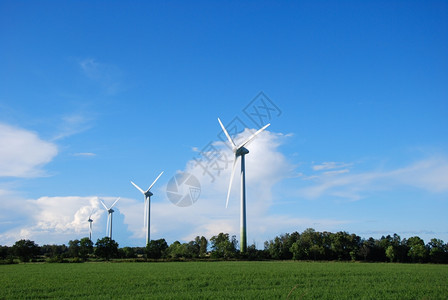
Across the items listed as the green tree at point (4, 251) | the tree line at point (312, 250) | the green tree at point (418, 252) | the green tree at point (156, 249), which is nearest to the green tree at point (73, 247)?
the tree line at point (312, 250)

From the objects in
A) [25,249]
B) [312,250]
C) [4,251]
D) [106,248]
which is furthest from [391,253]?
[4,251]

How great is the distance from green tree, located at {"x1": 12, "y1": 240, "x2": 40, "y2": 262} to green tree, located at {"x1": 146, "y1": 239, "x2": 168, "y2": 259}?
132ft

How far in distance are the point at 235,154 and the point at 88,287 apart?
61606 mm

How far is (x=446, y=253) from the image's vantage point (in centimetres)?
11231

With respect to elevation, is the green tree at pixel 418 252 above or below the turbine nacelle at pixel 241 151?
below

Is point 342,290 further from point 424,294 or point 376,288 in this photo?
point 424,294

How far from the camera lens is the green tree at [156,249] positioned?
10850cm

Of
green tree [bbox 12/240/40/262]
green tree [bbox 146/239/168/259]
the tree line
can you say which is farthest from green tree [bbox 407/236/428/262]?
green tree [bbox 12/240/40/262]

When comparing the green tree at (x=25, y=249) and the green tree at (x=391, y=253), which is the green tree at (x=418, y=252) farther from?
the green tree at (x=25, y=249)

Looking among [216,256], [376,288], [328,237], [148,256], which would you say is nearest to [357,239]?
[328,237]

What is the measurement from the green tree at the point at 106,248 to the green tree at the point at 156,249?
34.0 ft

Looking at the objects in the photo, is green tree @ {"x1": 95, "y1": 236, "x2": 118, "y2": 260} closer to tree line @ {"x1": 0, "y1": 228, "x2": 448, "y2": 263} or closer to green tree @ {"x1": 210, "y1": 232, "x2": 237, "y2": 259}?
tree line @ {"x1": 0, "y1": 228, "x2": 448, "y2": 263}

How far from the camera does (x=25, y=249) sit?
4710 inches

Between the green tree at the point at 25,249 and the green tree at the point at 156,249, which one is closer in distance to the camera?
the green tree at the point at 156,249
